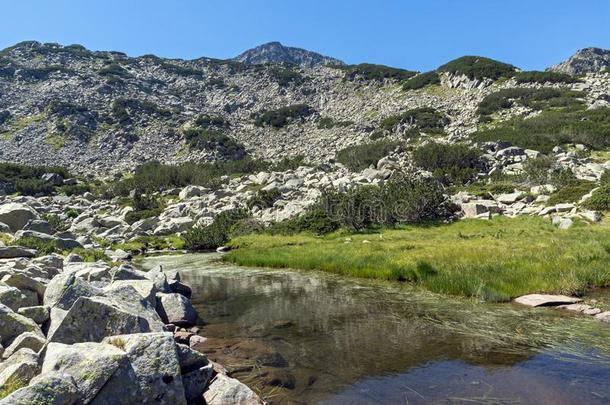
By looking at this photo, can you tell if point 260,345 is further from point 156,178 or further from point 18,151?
point 18,151

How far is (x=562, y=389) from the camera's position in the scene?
8.41 metres

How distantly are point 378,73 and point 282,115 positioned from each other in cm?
3154

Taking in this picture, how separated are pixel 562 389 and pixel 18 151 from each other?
100387 millimetres

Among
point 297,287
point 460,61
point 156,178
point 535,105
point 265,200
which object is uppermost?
point 460,61

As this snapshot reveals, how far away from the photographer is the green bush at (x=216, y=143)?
292 ft

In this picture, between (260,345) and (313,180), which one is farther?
(313,180)

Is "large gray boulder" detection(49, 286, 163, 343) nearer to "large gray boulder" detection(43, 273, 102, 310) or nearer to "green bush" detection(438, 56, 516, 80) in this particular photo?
"large gray boulder" detection(43, 273, 102, 310)

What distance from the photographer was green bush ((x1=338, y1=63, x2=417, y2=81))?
117644mm

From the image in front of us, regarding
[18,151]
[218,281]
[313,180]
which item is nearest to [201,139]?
[18,151]

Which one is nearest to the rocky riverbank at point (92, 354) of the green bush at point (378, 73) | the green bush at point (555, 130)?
the green bush at point (555, 130)

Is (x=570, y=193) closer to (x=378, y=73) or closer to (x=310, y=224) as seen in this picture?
(x=310, y=224)

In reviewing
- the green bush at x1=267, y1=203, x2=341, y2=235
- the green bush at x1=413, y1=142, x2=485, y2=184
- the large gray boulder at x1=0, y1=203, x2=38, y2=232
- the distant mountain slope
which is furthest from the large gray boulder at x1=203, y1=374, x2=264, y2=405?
the distant mountain slope

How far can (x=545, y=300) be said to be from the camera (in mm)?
14734

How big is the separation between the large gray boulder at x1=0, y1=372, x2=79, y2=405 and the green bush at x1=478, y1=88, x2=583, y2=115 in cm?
8626
